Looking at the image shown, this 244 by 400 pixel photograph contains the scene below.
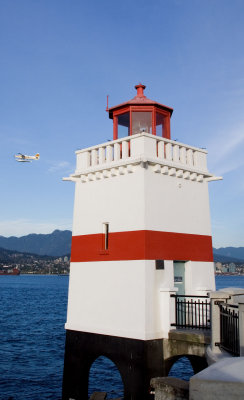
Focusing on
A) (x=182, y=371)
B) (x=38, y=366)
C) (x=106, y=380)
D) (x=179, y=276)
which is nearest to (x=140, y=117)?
(x=179, y=276)

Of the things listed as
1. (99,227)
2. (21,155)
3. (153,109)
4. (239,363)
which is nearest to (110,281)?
(99,227)

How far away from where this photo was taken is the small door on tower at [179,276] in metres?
14.1

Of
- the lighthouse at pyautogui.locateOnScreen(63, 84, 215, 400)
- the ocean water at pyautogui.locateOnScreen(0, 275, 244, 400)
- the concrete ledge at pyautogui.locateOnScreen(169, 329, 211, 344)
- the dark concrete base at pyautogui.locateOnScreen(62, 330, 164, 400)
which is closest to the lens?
the concrete ledge at pyautogui.locateOnScreen(169, 329, 211, 344)

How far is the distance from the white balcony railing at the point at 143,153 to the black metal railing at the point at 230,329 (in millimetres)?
5440

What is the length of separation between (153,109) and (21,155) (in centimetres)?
2951

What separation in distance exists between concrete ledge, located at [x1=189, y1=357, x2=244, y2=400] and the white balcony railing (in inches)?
329

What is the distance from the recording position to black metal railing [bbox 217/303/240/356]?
27.5ft

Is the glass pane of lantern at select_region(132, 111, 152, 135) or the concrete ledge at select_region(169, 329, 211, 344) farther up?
the glass pane of lantern at select_region(132, 111, 152, 135)

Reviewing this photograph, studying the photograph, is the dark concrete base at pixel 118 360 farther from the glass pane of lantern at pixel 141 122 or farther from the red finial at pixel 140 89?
the red finial at pixel 140 89

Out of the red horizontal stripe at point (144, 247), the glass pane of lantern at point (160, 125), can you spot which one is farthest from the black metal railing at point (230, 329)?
the glass pane of lantern at point (160, 125)

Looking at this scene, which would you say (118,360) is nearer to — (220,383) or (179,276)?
(179,276)

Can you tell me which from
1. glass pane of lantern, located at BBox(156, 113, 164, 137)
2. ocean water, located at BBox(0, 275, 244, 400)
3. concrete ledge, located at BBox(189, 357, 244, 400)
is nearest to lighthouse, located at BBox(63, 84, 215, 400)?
glass pane of lantern, located at BBox(156, 113, 164, 137)

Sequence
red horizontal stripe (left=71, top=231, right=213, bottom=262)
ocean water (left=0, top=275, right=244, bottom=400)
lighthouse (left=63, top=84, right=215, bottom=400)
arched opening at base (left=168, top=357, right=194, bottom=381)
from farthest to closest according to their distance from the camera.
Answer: arched opening at base (left=168, top=357, right=194, bottom=381), ocean water (left=0, top=275, right=244, bottom=400), red horizontal stripe (left=71, top=231, right=213, bottom=262), lighthouse (left=63, top=84, right=215, bottom=400)

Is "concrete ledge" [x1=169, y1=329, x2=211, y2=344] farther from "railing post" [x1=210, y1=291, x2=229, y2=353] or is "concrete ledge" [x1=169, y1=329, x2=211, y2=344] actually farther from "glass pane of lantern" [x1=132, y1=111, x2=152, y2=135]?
"glass pane of lantern" [x1=132, y1=111, x2=152, y2=135]
